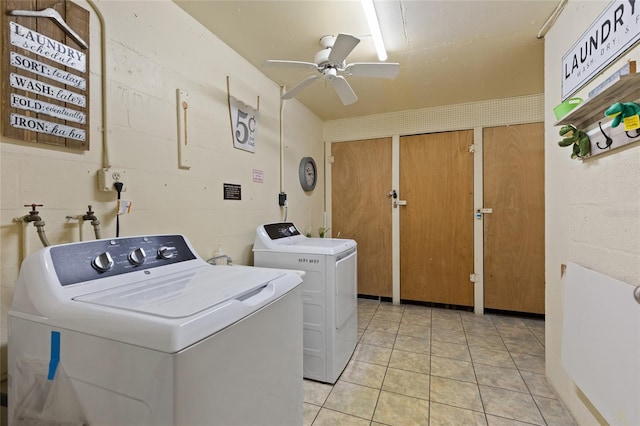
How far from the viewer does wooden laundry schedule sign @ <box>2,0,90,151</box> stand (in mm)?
1010

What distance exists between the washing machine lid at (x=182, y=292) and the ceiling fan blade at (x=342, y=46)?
1.18m

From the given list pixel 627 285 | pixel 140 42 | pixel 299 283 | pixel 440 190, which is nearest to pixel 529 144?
pixel 440 190

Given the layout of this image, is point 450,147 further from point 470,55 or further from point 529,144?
point 470,55

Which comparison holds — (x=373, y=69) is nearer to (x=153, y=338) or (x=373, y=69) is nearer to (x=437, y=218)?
(x=153, y=338)

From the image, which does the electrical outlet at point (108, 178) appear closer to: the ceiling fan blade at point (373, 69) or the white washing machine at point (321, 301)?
the white washing machine at point (321, 301)

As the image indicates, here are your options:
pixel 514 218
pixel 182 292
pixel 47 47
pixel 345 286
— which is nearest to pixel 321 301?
pixel 345 286

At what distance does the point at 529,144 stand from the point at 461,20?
1.82 meters

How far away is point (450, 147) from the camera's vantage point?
3.24 m

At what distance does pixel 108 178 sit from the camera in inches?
50.9

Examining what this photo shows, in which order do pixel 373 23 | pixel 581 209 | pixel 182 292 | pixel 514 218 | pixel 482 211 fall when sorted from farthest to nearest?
1. pixel 482 211
2. pixel 514 218
3. pixel 373 23
4. pixel 581 209
5. pixel 182 292

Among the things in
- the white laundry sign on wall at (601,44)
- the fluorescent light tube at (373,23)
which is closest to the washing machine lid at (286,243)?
the fluorescent light tube at (373,23)

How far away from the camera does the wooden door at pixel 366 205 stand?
352 cm

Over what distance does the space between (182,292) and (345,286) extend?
1340 mm

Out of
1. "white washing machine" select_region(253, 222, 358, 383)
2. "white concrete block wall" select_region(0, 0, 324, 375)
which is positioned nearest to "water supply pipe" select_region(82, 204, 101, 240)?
"white concrete block wall" select_region(0, 0, 324, 375)
